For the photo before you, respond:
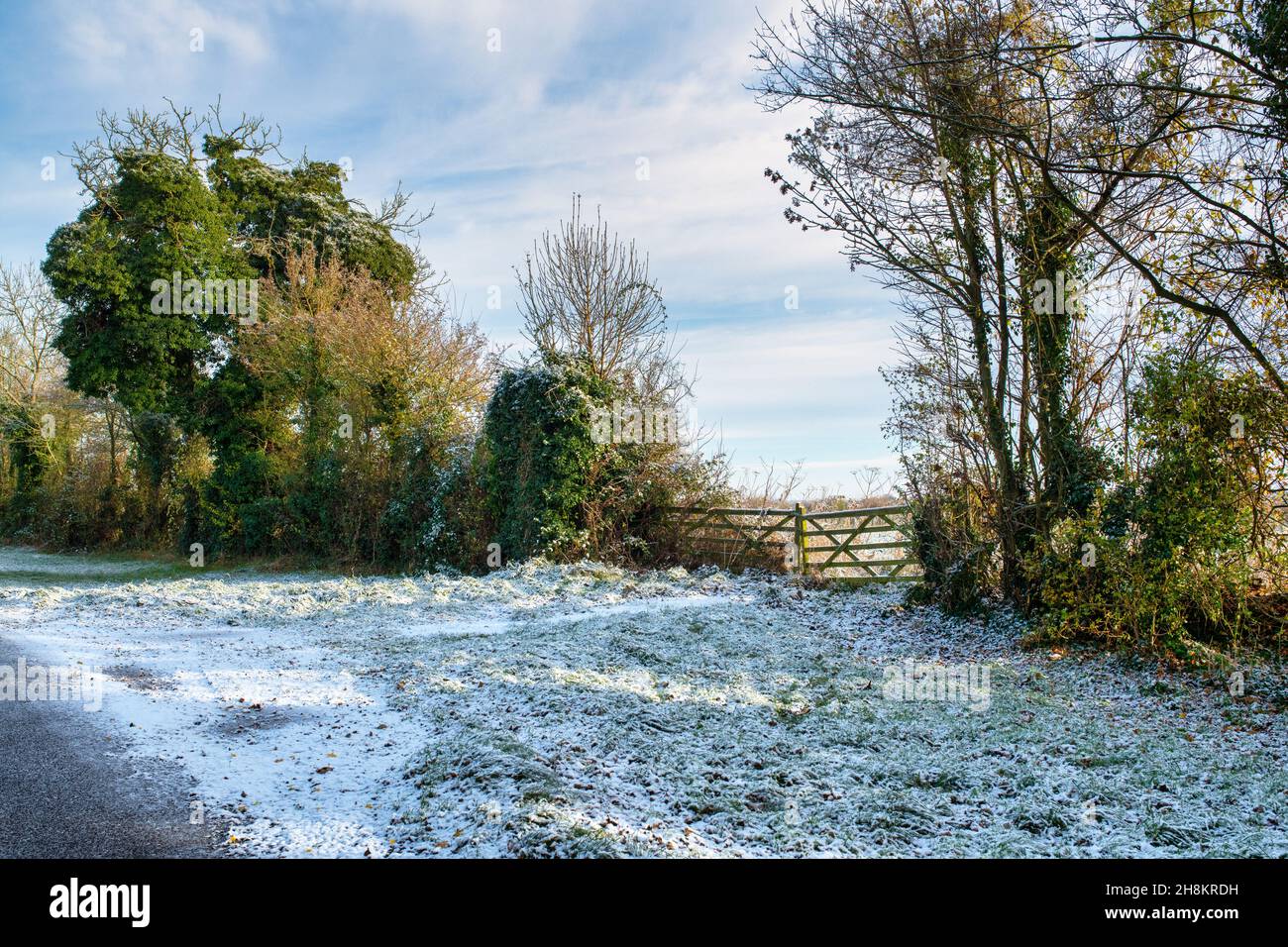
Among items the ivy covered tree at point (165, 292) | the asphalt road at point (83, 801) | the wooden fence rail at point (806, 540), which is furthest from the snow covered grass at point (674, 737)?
the ivy covered tree at point (165, 292)

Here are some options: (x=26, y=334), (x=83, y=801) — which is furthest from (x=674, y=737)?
(x=26, y=334)

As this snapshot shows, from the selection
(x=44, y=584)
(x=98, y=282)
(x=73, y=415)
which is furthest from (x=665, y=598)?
(x=73, y=415)

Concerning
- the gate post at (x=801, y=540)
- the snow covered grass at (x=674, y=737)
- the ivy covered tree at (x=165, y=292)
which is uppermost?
the ivy covered tree at (x=165, y=292)

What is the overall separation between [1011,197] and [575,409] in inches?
307

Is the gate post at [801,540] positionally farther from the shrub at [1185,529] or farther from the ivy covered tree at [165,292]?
the ivy covered tree at [165,292]

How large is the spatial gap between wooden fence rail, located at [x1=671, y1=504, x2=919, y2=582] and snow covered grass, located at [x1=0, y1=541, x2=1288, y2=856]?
2207 millimetres

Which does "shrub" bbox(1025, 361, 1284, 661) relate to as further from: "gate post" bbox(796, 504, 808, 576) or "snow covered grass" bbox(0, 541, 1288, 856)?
"gate post" bbox(796, 504, 808, 576)

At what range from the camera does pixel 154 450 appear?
2330 centimetres

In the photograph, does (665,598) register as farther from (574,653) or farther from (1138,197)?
(1138,197)

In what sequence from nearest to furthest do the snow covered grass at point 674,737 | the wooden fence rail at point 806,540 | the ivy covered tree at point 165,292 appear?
the snow covered grass at point 674,737
the wooden fence rail at point 806,540
the ivy covered tree at point 165,292

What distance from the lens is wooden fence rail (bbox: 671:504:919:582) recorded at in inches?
523

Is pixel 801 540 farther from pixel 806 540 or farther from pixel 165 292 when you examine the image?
pixel 165 292

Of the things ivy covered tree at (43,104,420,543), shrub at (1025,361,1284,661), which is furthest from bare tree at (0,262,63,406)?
shrub at (1025,361,1284,661)

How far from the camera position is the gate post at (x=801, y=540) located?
571 inches
